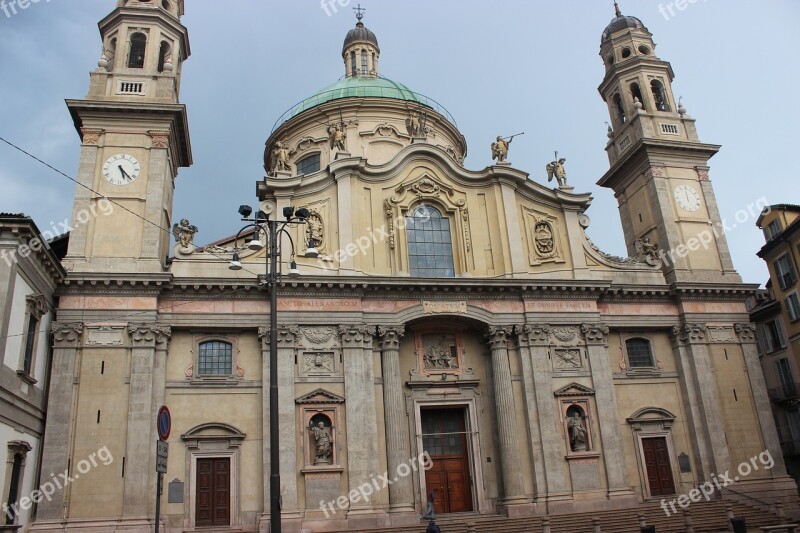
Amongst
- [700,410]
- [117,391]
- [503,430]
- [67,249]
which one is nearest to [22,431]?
[117,391]

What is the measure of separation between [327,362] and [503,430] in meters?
6.81

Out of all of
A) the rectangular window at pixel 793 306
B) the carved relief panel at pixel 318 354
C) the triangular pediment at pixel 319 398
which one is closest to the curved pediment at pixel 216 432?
the triangular pediment at pixel 319 398

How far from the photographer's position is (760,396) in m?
27.1

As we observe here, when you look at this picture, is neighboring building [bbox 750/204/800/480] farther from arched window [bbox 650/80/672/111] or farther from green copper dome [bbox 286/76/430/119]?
green copper dome [bbox 286/76/430/119]

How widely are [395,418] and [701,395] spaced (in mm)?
12350

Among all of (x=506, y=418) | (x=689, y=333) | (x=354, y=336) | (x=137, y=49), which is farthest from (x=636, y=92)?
(x=137, y=49)

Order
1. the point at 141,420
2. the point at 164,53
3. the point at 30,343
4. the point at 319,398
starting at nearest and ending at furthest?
the point at 30,343
the point at 141,420
the point at 319,398
the point at 164,53

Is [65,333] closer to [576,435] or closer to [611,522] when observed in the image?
[576,435]

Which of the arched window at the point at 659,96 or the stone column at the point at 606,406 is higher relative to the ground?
the arched window at the point at 659,96

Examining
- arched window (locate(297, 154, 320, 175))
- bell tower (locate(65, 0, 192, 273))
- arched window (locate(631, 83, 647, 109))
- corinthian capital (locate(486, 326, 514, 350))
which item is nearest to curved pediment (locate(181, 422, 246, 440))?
bell tower (locate(65, 0, 192, 273))

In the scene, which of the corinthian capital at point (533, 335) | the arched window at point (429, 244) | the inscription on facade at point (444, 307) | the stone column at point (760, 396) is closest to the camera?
the inscription on facade at point (444, 307)

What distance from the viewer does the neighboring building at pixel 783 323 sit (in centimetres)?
3250

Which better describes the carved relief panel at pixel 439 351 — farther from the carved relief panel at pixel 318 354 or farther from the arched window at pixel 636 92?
the arched window at pixel 636 92

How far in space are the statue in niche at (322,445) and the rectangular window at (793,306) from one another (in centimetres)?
2363
